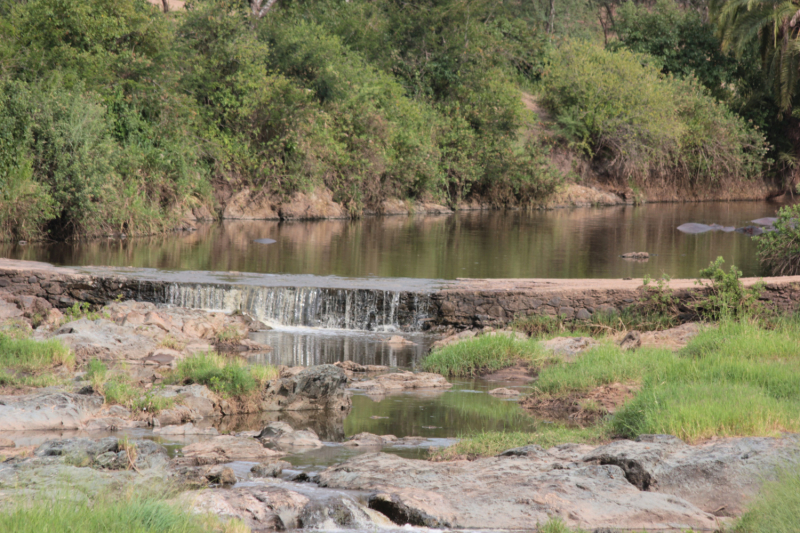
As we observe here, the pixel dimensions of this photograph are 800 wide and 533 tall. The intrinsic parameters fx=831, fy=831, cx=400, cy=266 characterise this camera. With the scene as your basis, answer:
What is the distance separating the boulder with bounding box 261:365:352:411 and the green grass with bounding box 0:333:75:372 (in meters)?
2.59

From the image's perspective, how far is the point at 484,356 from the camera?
427 inches

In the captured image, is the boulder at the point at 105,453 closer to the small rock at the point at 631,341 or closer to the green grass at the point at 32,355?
the green grass at the point at 32,355

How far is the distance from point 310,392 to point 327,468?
2.73 meters

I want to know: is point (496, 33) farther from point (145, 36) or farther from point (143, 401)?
point (143, 401)

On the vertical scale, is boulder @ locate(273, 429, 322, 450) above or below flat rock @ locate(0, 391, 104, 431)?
below

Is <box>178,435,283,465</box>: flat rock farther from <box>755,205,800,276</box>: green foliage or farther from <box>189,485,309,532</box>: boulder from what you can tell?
<box>755,205,800,276</box>: green foliage

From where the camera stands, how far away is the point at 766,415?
6.59 meters

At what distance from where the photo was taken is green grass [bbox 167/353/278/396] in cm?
899

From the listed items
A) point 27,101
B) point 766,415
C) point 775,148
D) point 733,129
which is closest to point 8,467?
point 766,415

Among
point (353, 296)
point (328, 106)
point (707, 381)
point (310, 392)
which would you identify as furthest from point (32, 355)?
point (328, 106)

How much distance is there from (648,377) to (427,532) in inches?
152

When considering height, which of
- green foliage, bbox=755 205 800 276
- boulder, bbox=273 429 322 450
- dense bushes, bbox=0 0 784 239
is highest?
dense bushes, bbox=0 0 784 239

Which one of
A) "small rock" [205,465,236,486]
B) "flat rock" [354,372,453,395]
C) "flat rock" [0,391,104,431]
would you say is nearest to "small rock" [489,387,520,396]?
"flat rock" [354,372,453,395]

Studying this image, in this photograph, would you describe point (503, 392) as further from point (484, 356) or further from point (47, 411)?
point (47, 411)
